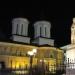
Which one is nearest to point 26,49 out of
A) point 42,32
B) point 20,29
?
point 20,29

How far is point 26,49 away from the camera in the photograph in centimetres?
4331

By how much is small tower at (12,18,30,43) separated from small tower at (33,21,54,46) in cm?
204

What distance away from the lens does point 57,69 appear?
3095 cm

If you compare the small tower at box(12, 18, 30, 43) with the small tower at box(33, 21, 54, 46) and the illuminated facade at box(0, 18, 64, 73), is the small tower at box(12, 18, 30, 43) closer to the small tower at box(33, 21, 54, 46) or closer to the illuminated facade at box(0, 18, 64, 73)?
the illuminated facade at box(0, 18, 64, 73)

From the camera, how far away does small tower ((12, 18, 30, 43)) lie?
1962 inches

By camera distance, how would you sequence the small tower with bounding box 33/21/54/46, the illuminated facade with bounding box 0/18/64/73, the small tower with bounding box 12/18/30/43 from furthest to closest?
the small tower with bounding box 33/21/54/46
the small tower with bounding box 12/18/30/43
the illuminated facade with bounding box 0/18/64/73

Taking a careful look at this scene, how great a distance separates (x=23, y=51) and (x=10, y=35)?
9142 millimetres

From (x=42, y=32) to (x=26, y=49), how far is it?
9182 mm

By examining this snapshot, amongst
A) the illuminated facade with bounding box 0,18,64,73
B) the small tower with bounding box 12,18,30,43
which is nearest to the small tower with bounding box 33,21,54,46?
the illuminated facade with bounding box 0,18,64,73

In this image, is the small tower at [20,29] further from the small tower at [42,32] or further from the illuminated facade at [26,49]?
the small tower at [42,32]

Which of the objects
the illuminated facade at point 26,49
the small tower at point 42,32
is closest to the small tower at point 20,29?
the illuminated facade at point 26,49

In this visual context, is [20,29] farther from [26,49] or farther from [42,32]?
[26,49]

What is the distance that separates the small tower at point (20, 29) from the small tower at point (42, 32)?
2041 mm

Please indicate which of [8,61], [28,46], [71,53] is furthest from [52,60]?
[71,53]
